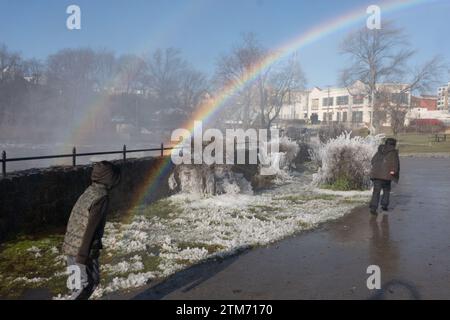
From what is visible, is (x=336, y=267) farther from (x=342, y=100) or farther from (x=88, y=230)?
(x=342, y=100)

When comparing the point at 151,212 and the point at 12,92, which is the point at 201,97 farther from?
the point at 151,212

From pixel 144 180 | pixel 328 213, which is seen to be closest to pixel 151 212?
pixel 144 180

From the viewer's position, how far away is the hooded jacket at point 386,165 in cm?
964

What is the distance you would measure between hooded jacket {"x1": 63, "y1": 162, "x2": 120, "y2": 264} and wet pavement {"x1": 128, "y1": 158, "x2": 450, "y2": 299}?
3.29 feet

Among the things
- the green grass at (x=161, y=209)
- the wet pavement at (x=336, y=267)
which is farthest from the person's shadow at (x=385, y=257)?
the green grass at (x=161, y=209)

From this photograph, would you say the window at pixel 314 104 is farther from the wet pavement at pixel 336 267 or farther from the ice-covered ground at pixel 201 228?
the wet pavement at pixel 336 267

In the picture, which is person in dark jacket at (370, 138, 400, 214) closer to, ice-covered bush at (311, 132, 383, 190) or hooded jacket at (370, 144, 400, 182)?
hooded jacket at (370, 144, 400, 182)

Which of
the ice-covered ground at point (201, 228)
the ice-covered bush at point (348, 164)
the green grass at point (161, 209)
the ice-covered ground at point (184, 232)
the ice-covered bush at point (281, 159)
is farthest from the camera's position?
the ice-covered bush at point (281, 159)

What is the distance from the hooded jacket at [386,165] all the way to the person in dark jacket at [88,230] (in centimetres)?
699

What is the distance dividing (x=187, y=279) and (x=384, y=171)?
596cm

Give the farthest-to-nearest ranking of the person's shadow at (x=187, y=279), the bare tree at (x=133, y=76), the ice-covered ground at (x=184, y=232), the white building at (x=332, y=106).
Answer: the white building at (x=332, y=106), the bare tree at (x=133, y=76), the ice-covered ground at (x=184, y=232), the person's shadow at (x=187, y=279)

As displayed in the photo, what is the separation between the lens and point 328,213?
9.61 m

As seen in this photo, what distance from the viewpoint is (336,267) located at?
583 cm

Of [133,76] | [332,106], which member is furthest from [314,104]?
[133,76]
